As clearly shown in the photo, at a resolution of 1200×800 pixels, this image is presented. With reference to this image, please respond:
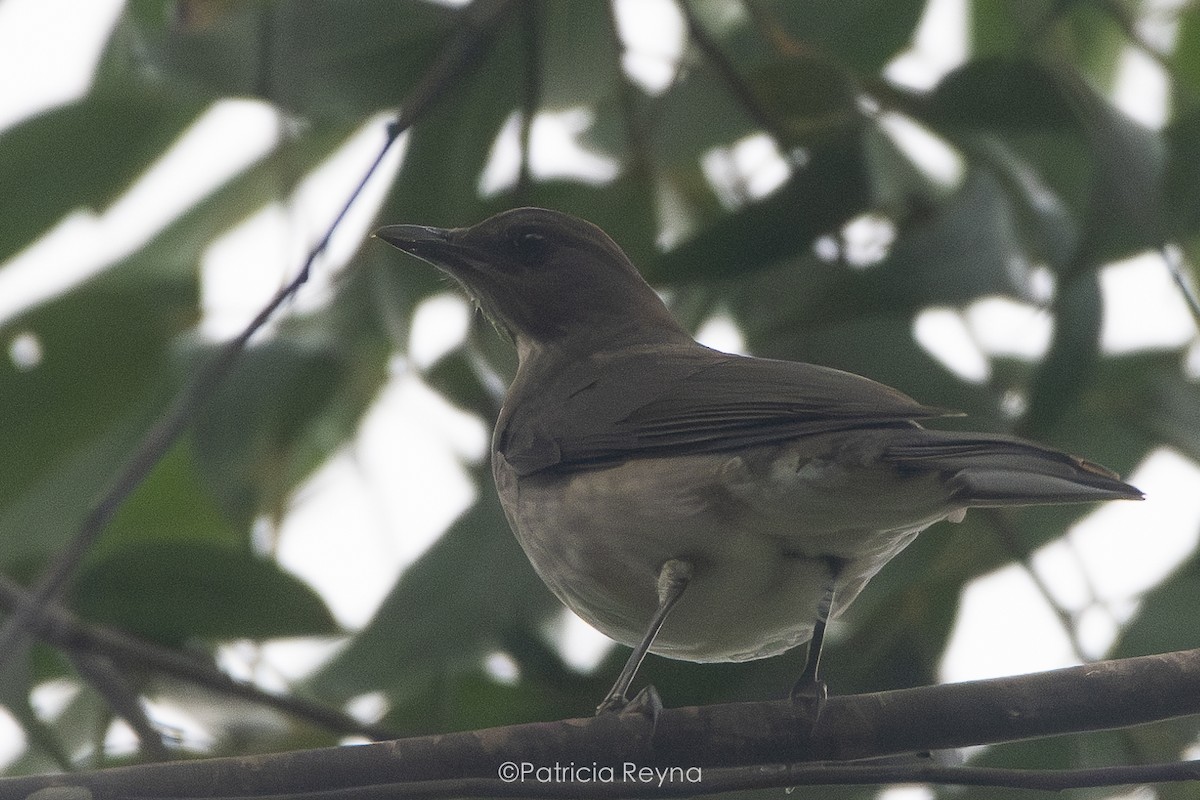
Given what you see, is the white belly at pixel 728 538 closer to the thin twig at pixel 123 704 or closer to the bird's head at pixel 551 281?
the bird's head at pixel 551 281

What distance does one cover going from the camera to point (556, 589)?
3977mm

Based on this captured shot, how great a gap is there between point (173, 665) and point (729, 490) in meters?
1.80

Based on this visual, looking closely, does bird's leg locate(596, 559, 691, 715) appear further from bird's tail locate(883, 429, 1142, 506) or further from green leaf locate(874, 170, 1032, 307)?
green leaf locate(874, 170, 1032, 307)

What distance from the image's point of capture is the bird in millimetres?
3373

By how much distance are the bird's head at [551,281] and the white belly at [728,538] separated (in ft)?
3.71

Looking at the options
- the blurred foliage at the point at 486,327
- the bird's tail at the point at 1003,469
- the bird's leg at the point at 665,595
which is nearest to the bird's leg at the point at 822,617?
the bird's leg at the point at 665,595

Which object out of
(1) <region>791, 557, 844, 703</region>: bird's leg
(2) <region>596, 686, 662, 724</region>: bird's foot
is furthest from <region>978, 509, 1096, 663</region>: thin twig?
(2) <region>596, 686, 662, 724</region>: bird's foot

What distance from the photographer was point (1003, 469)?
3084mm

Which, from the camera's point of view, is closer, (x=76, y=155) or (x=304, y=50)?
(x=304, y=50)

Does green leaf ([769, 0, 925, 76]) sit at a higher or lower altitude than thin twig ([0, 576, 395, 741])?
higher

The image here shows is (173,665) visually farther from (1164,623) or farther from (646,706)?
(1164,623)

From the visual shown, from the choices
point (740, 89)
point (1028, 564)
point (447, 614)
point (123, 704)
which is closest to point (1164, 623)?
point (1028, 564)

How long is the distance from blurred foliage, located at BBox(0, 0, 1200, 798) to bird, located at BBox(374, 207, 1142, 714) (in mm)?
608

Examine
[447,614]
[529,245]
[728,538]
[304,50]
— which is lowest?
[447,614]
